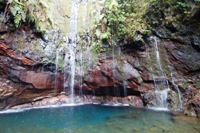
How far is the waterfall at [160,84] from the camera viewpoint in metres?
9.37

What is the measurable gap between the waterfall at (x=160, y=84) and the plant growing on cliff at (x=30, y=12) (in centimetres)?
514

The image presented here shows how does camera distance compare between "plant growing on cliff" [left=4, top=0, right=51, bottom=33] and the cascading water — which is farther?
the cascading water

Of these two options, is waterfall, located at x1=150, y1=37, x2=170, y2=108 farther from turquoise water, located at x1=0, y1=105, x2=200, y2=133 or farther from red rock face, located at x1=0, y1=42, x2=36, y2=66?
red rock face, located at x1=0, y1=42, x2=36, y2=66

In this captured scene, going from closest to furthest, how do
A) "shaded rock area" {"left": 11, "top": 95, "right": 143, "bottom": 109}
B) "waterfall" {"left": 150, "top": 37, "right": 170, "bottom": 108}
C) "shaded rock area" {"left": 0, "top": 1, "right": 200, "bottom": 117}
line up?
"shaded rock area" {"left": 0, "top": 1, "right": 200, "bottom": 117}
"waterfall" {"left": 150, "top": 37, "right": 170, "bottom": 108}
"shaded rock area" {"left": 11, "top": 95, "right": 143, "bottom": 109}

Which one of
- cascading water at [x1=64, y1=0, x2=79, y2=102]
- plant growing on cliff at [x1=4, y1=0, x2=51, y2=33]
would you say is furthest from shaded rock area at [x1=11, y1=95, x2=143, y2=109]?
plant growing on cliff at [x1=4, y1=0, x2=51, y2=33]

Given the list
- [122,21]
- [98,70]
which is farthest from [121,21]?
[98,70]

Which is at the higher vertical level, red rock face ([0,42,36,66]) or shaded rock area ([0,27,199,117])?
red rock face ([0,42,36,66])

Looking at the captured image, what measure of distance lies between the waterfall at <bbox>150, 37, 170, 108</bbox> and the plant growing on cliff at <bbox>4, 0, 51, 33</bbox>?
5.14 m

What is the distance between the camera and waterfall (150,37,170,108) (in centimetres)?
937

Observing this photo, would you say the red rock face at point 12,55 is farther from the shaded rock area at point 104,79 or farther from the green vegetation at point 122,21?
the green vegetation at point 122,21

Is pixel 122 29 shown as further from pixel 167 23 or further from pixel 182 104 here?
pixel 182 104

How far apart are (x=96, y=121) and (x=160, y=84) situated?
374cm

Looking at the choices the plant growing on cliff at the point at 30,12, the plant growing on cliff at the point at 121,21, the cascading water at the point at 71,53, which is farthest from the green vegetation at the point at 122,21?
the plant growing on cliff at the point at 30,12

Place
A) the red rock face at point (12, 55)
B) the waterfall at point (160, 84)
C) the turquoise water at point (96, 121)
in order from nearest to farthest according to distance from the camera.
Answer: the turquoise water at point (96, 121), the red rock face at point (12, 55), the waterfall at point (160, 84)
